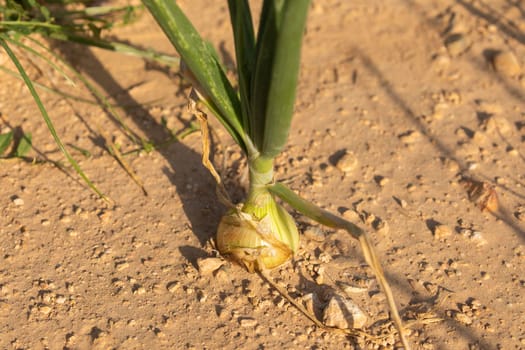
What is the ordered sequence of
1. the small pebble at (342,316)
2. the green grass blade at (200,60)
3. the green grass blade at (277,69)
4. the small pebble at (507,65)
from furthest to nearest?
the small pebble at (507,65)
the small pebble at (342,316)
the green grass blade at (200,60)
the green grass blade at (277,69)

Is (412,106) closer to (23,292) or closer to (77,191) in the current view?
(77,191)

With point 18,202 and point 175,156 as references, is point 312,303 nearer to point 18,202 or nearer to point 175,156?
point 175,156

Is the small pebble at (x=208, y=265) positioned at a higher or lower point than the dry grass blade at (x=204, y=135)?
lower

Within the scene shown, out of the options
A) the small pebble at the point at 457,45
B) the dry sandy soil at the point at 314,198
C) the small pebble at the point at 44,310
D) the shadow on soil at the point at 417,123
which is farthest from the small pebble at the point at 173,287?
the small pebble at the point at 457,45

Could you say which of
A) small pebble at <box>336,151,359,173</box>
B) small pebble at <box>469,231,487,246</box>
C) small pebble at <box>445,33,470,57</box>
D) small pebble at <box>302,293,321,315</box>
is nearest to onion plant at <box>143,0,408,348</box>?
small pebble at <box>302,293,321,315</box>

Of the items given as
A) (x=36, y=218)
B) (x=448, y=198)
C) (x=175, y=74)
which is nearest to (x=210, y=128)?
(x=175, y=74)

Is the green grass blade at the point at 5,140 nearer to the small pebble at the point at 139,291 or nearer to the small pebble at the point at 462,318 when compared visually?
the small pebble at the point at 139,291
